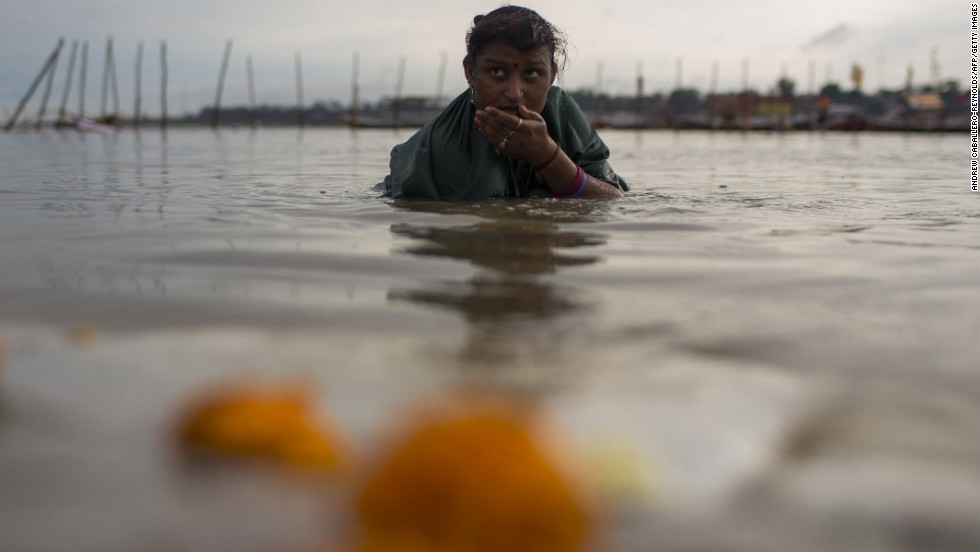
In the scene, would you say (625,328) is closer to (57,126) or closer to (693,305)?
(693,305)

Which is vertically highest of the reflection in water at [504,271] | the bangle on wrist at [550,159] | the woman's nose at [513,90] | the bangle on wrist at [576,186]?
the woman's nose at [513,90]

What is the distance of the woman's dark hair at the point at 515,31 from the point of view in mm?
3381

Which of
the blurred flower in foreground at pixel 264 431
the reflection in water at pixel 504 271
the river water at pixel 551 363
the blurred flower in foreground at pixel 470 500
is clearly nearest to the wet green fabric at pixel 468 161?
the reflection in water at pixel 504 271

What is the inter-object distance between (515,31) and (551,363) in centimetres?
267

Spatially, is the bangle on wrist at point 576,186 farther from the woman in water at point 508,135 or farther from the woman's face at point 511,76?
the woman's face at point 511,76

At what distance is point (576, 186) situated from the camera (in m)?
3.71

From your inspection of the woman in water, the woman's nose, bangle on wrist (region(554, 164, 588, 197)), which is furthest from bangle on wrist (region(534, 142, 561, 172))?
the woman's nose

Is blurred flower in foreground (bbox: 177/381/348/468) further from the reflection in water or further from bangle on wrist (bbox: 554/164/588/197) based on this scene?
bangle on wrist (bbox: 554/164/588/197)

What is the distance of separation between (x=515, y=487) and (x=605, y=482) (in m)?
0.13

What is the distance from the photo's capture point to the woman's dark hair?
11.1 feet

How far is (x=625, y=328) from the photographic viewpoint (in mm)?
1241

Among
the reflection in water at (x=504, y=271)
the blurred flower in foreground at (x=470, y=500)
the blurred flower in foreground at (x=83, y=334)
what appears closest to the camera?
the blurred flower in foreground at (x=470, y=500)

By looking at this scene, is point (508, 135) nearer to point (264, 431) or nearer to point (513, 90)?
point (513, 90)

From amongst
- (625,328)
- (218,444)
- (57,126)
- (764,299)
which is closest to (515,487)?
(218,444)
